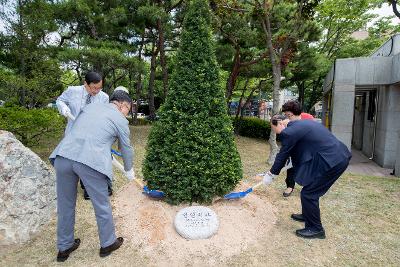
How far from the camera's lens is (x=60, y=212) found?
3090 mm

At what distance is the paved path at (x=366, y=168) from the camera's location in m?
7.82

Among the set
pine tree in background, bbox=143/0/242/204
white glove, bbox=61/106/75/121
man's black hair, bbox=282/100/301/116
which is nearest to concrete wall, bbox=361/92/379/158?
man's black hair, bbox=282/100/301/116

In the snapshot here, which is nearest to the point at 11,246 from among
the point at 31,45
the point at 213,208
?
the point at 213,208

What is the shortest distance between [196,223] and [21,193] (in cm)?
215

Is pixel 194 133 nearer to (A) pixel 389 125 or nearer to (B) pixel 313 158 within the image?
(B) pixel 313 158

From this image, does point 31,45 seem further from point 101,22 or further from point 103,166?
point 103,166

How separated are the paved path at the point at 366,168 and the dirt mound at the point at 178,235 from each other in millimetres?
4710

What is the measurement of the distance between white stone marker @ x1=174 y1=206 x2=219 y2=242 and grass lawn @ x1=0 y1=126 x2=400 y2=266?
406 millimetres

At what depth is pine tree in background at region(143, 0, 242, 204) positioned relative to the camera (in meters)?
3.74

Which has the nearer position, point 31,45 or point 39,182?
point 39,182

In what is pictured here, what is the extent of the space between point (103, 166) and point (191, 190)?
1.24m

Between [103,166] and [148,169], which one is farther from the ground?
[103,166]

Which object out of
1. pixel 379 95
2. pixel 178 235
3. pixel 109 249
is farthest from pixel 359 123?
pixel 109 249

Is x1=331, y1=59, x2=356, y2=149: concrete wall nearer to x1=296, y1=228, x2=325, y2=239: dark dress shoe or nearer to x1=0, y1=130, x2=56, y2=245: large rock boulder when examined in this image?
x1=296, y1=228, x2=325, y2=239: dark dress shoe
